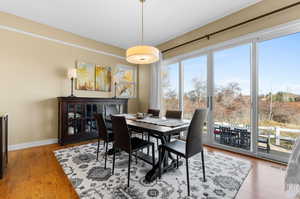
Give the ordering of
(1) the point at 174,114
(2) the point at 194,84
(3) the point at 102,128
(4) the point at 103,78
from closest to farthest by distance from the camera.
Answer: (3) the point at 102,128 → (1) the point at 174,114 → (2) the point at 194,84 → (4) the point at 103,78

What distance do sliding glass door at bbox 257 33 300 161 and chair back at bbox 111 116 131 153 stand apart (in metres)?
2.40

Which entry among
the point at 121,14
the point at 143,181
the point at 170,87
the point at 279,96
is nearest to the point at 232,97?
the point at 279,96

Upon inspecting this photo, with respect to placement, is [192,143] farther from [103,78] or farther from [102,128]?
[103,78]

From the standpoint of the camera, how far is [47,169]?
1.93 m

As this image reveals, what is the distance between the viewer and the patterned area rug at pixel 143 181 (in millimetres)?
1428

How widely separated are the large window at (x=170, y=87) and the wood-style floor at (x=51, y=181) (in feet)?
6.94

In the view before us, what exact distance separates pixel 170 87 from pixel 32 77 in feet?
11.0

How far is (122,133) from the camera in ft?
5.40

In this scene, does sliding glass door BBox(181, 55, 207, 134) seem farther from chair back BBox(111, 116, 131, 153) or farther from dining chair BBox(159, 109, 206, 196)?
chair back BBox(111, 116, 131, 153)

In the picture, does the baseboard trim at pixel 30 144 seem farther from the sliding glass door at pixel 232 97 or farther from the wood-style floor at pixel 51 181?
the sliding glass door at pixel 232 97

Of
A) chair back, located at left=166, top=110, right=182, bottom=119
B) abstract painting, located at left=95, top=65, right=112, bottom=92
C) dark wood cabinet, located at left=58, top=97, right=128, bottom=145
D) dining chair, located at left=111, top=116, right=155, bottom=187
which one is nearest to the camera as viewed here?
dining chair, located at left=111, top=116, right=155, bottom=187

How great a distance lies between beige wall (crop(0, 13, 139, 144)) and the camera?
2615mm

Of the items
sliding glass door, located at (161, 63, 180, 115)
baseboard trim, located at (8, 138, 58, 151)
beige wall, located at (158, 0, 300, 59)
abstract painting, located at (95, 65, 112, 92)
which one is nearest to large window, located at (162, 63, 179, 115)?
sliding glass door, located at (161, 63, 180, 115)

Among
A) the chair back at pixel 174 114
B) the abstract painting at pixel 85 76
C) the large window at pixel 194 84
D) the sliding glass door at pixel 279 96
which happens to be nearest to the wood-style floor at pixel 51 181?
the sliding glass door at pixel 279 96
